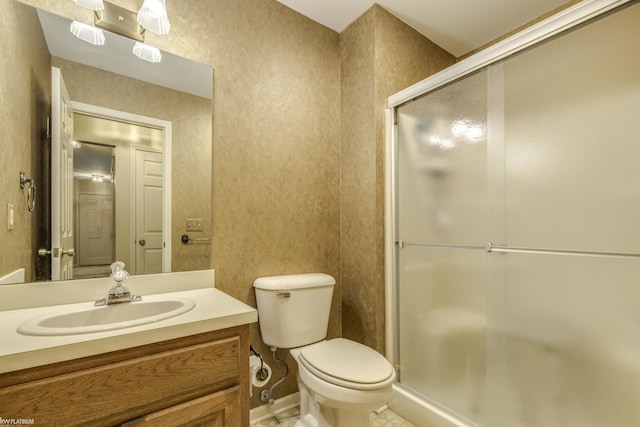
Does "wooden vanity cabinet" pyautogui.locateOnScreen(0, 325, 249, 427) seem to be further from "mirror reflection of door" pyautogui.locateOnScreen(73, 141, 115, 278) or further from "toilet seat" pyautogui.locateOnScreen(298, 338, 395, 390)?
"mirror reflection of door" pyautogui.locateOnScreen(73, 141, 115, 278)

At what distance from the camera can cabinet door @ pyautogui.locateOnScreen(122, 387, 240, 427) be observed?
34.9 inches

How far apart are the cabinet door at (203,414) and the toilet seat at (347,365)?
1.32ft

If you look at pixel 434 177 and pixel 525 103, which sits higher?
pixel 525 103

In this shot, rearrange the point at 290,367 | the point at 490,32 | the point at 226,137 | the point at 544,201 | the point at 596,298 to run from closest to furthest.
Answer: the point at 596,298 < the point at 544,201 < the point at 226,137 < the point at 290,367 < the point at 490,32

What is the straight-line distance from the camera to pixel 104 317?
44.3 inches

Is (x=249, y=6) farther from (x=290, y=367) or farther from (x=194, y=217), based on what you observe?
(x=290, y=367)

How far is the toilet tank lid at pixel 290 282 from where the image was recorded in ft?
5.14

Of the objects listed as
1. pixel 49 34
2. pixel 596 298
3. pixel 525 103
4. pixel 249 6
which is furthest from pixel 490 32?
pixel 49 34

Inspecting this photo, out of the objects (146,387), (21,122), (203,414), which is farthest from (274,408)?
(21,122)

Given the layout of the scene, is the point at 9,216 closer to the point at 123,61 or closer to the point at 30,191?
the point at 30,191

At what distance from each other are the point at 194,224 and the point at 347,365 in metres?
0.97

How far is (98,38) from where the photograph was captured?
1.26 meters

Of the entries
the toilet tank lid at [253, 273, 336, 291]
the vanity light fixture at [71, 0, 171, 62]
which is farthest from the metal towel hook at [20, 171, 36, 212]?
the toilet tank lid at [253, 273, 336, 291]

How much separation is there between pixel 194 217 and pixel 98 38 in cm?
84
